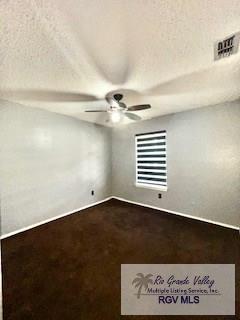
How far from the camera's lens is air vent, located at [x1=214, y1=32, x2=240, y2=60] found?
1.32 metres

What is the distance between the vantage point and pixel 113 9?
107 cm

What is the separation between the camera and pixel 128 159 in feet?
14.2

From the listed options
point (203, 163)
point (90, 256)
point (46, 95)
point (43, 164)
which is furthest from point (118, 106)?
point (90, 256)

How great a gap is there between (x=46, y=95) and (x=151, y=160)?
107 inches

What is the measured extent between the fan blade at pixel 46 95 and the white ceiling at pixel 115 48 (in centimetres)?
2

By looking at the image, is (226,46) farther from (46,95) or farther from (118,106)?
(46,95)

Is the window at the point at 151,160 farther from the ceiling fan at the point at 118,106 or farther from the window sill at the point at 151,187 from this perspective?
the ceiling fan at the point at 118,106

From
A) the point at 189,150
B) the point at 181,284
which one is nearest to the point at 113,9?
the point at 181,284

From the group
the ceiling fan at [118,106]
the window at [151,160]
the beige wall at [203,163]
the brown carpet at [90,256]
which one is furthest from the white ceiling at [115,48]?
the brown carpet at [90,256]

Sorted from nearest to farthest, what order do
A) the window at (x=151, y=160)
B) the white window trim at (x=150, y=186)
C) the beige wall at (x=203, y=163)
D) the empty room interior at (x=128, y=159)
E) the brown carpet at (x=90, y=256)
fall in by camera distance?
the empty room interior at (x=128, y=159) < the brown carpet at (x=90, y=256) < the beige wall at (x=203, y=163) < the white window trim at (x=150, y=186) < the window at (x=151, y=160)

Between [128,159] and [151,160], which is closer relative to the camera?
[151,160]

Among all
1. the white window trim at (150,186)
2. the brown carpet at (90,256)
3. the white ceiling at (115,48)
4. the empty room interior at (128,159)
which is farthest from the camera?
the white window trim at (150,186)

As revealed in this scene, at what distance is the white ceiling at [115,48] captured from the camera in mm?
1075

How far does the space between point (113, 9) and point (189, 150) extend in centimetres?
273
